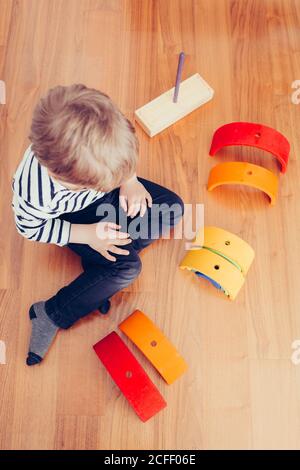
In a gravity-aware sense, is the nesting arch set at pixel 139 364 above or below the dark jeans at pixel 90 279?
below

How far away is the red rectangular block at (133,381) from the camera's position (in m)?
0.98

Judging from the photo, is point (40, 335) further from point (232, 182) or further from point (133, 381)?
point (232, 182)

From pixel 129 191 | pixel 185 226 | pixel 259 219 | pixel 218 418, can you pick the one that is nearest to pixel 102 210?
pixel 129 191

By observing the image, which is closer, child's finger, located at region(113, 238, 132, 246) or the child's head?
the child's head

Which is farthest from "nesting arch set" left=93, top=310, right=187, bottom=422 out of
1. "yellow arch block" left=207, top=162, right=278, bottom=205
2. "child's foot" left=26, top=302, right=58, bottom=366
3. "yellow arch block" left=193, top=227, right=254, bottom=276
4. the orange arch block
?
"yellow arch block" left=207, top=162, right=278, bottom=205

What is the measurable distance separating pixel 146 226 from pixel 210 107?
1.31 feet

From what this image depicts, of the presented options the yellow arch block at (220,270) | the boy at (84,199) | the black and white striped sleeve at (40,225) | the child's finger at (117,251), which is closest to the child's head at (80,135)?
the boy at (84,199)

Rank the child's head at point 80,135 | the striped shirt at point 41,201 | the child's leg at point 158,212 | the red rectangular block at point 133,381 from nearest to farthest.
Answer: the child's head at point 80,135 < the striped shirt at point 41,201 < the red rectangular block at point 133,381 < the child's leg at point 158,212

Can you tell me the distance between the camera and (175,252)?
3.75ft

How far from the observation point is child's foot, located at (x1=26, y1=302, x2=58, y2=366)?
1042 mm

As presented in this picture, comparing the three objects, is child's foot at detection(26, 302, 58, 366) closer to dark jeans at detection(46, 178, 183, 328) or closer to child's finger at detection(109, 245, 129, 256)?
dark jeans at detection(46, 178, 183, 328)

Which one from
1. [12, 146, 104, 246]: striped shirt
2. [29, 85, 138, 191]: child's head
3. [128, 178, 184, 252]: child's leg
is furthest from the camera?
[128, 178, 184, 252]: child's leg

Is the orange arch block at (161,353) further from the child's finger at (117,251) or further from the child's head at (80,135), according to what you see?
the child's head at (80,135)

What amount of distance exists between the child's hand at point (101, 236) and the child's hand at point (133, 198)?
63mm
